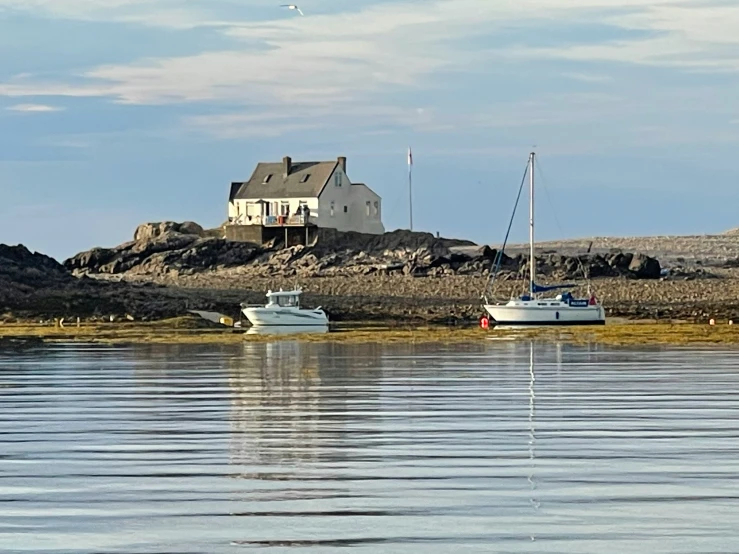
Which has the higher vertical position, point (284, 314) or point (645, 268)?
point (645, 268)

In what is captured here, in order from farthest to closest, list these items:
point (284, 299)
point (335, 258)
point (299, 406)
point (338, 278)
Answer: point (335, 258)
point (338, 278)
point (284, 299)
point (299, 406)

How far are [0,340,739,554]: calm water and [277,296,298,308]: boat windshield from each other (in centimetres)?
2356

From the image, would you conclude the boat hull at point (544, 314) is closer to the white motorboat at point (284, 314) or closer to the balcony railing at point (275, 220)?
the white motorboat at point (284, 314)

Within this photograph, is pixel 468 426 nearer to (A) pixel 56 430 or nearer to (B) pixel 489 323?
(A) pixel 56 430

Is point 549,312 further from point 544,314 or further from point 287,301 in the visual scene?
point 287,301

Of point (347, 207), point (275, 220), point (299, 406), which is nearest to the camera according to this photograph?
point (299, 406)

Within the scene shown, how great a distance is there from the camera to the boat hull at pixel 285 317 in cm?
4794

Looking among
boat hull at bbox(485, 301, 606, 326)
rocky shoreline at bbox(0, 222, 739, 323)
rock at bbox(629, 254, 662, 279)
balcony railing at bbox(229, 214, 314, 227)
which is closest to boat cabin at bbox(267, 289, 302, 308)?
rocky shoreline at bbox(0, 222, 739, 323)

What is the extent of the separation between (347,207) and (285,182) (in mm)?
3920

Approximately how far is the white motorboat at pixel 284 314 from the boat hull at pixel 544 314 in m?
6.19

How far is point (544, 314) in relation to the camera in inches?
2013

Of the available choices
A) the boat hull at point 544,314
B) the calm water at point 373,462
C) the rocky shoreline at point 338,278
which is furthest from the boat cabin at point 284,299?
the calm water at point 373,462

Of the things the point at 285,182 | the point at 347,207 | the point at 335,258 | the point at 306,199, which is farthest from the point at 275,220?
the point at 335,258

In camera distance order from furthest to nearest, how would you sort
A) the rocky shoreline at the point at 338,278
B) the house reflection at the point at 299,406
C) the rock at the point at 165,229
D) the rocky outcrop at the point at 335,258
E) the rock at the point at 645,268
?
1. the rock at the point at 165,229
2. the rocky outcrop at the point at 335,258
3. the rock at the point at 645,268
4. the rocky shoreline at the point at 338,278
5. the house reflection at the point at 299,406
